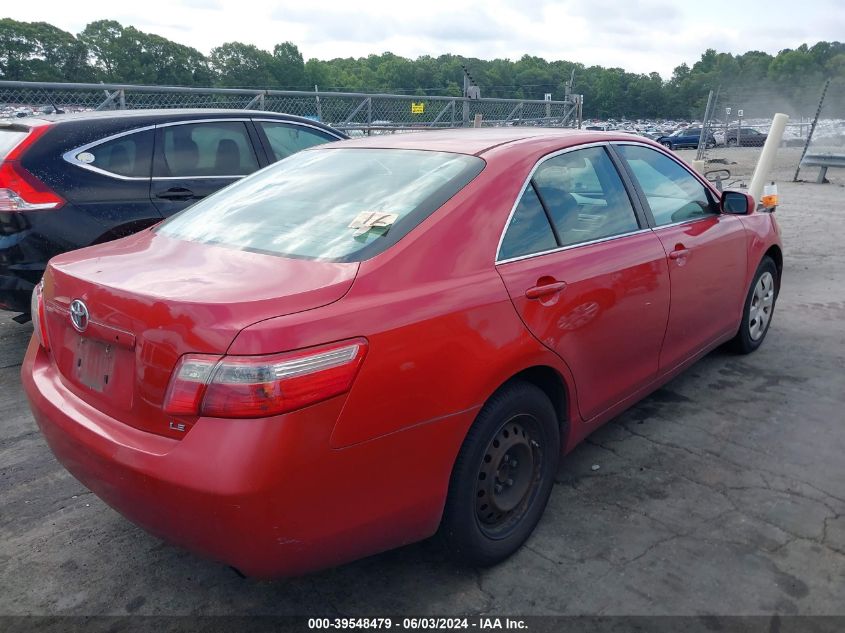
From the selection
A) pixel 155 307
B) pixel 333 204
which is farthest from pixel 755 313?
pixel 155 307

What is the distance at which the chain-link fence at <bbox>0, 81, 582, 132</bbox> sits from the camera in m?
8.31

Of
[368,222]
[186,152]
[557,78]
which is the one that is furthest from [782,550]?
[557,78]

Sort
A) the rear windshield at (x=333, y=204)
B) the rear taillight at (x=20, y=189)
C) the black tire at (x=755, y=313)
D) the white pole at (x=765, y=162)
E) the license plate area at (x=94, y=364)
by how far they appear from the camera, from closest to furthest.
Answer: the license plate area at (x=94, y=364) < the rear windshield at (x=333, y=204) < the rear taillight at (x=20, y=189) < the black tire at (x=755, y=313) < the white pole at (x=765, y=162)

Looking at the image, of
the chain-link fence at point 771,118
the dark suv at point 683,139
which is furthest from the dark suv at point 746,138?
the dark suv at point 683,139

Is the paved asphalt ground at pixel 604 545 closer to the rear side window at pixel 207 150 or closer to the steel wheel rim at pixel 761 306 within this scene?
the steel wheel rim at pixel 761 306

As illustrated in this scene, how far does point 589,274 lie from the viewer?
2.97m

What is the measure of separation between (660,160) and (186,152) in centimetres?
350

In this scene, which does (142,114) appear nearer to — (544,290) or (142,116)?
(142,116)

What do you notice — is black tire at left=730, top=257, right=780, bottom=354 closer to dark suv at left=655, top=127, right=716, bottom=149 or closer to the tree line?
the tree line

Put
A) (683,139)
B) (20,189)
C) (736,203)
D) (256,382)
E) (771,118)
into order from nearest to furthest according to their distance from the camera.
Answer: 1. (256,382)
2. (736,203)
3. (20,189)
4. (771,118)
5. (683,139)

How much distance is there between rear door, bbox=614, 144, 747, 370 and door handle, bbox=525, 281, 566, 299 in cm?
102

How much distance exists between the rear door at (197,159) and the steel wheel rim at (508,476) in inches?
136

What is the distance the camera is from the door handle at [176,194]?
201 inches

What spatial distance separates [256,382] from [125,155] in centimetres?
375
